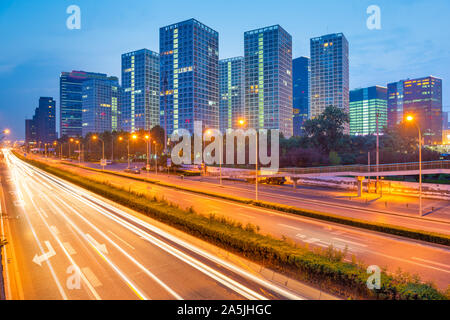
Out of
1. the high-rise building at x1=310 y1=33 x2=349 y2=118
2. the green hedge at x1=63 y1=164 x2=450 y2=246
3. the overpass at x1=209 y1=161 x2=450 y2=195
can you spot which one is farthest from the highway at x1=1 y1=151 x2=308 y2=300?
the high-rise building at x1=310 y1=33 x2=349 y2=118

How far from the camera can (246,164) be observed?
7394 cm

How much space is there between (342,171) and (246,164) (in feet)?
122

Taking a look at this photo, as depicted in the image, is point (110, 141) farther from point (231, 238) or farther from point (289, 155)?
point (231, 238)

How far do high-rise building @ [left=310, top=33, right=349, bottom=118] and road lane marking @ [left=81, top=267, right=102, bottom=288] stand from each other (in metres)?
177

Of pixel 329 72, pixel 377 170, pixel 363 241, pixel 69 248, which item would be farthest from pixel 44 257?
pixel 329 72

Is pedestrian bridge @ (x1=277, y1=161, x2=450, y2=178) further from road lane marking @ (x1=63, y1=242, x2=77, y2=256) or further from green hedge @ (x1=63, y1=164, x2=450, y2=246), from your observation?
road lane marking @ (x1=63, y1=242, x2=77, y2=256)

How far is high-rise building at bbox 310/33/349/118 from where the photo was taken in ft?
582

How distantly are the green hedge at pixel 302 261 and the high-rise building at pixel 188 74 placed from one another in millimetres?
139672

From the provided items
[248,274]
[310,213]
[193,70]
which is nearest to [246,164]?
[310,213]

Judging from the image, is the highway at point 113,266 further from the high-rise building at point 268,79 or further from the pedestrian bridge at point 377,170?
the high-rise building at point 268,79

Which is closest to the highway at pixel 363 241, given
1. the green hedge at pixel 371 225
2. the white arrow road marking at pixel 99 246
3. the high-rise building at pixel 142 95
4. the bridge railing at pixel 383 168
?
the green hedge at pixel 371 225

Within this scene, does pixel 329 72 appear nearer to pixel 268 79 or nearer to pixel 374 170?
pixel 268 79

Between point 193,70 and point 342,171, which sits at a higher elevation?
point 193,70
